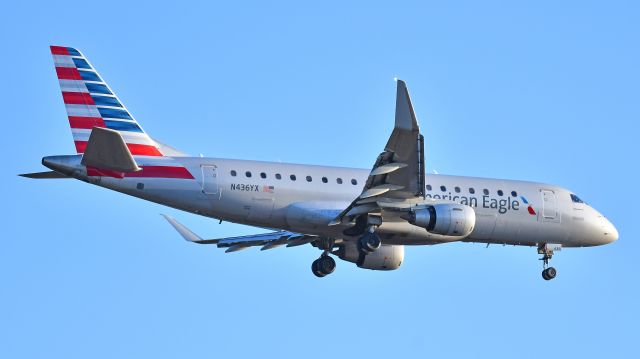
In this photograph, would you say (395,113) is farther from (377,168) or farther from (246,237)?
(246,237)

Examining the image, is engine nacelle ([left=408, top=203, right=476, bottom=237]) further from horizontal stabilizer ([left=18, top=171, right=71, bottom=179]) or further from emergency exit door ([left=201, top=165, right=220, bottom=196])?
horizontal stabilizer ([left=18, top=171, right=71, bottom=179])

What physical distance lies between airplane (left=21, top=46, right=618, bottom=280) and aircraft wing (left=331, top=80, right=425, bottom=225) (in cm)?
3

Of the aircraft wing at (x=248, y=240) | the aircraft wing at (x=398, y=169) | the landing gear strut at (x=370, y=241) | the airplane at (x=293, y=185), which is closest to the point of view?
the aircraft wing at (x=398, y=169)

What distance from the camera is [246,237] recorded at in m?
51.6

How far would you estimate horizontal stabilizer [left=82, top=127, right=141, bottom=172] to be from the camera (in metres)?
40.2

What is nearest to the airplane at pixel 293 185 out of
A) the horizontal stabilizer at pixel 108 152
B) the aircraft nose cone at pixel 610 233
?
the horizontal stabilizer at pixel 108 152

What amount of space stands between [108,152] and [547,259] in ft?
61.5

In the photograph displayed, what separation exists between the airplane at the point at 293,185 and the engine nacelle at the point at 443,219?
3 cm

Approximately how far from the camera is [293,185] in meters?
45.1

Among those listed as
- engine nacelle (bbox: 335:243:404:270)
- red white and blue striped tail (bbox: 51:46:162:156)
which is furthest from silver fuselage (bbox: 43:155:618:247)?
engine nacelle (bbox: 335:243:404:270)

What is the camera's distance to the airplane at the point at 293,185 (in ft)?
137

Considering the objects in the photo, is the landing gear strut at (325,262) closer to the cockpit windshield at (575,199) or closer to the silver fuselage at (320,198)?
the silver fuselage at (320,198)

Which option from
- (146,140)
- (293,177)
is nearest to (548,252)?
Answer: (293,177)

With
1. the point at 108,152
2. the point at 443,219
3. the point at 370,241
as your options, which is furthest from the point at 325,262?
the point at 108,152
